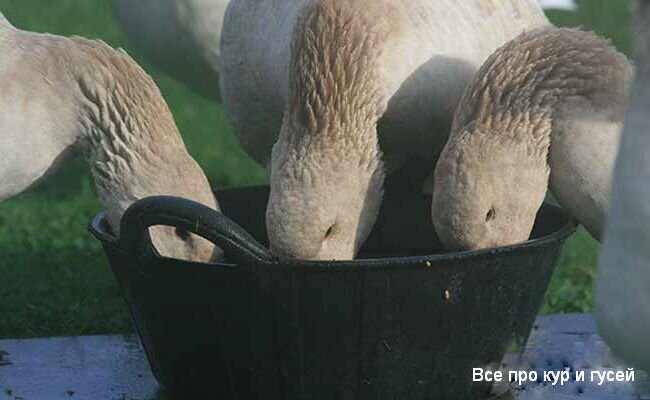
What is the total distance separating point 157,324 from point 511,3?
5.19 ft

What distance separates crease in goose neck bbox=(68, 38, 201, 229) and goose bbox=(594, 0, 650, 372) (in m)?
1.60

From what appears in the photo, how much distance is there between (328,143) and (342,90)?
6.5 inches

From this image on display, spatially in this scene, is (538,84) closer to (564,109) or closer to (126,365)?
(564,109)

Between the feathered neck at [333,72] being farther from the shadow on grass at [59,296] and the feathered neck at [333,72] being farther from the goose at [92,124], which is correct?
the shadow on grass at [59,296]

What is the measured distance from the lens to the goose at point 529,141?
3.24 meters

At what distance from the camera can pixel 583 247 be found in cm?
560

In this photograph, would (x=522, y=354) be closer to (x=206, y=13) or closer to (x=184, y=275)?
(x=184, y=275)

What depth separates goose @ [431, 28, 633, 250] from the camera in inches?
128

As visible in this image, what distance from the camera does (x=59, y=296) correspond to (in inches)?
187

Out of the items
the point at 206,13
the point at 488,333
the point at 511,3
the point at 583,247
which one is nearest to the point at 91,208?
the point at 206,13

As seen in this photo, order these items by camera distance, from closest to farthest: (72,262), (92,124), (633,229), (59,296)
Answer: (633,229), (92,124), (59,296), (72,262)

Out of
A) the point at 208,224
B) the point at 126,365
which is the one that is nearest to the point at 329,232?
the point at 208,224

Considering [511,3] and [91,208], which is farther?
[91,208]

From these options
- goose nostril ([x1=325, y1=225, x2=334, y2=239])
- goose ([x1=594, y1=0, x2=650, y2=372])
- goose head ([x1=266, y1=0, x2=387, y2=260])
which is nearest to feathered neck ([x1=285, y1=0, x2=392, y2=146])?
goose head ([x1=266, y1=0, x2=387, y2=260])
